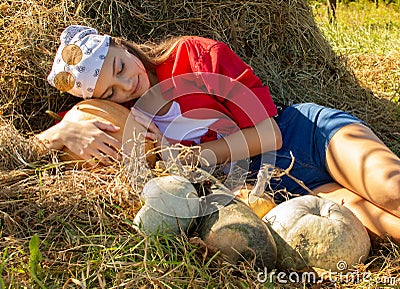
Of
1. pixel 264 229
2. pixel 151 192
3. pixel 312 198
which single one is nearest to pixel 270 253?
pixel 264 229

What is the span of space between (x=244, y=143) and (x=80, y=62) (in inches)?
37.9

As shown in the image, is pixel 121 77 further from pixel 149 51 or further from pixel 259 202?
pixel 259 202

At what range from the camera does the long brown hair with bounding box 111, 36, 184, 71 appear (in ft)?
10.0

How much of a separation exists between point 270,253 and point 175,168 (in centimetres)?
57

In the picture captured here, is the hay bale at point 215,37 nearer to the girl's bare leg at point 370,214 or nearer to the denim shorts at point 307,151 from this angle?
the denim shorts at point 307,151

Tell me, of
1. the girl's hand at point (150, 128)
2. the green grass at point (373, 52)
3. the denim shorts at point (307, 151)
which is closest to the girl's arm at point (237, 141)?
the girl's hand at point (150, 128)

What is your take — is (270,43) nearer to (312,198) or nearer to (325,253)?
(312,198)

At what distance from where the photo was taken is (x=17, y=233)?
2289 millimetres

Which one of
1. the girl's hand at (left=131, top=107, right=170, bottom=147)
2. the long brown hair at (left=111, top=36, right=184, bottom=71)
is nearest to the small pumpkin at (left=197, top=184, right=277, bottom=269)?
the girl's hand at (left=131, top=107, right=170, bottom=147)

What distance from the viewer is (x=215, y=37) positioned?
407cm

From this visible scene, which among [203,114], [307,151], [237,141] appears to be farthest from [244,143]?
[307,151]

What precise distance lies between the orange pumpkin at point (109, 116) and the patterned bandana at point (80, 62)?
75 millimetres

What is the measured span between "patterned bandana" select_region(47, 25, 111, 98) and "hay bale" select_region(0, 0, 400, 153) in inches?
23.3

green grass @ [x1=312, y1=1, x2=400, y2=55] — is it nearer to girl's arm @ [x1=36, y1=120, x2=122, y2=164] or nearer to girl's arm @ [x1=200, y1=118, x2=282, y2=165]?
girl's arm @ [x1=200, y1=118, x2=282, y2=165]
